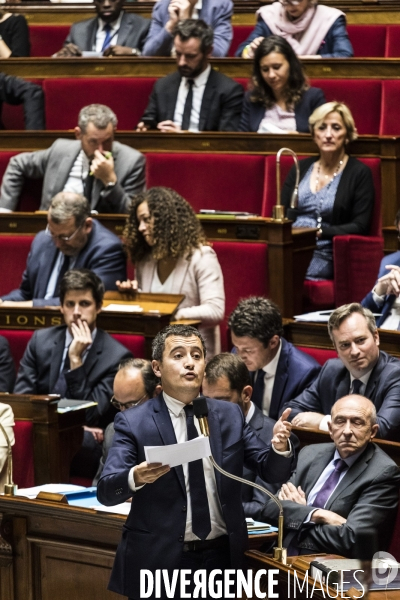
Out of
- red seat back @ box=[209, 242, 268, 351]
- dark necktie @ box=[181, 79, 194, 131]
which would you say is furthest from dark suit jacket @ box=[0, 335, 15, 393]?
dark necktie @ box=[181, 79, 194, 131]

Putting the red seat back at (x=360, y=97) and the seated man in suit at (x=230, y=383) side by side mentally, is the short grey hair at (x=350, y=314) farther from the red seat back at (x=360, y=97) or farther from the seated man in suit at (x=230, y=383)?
the red seat back at (x=360, y=97)

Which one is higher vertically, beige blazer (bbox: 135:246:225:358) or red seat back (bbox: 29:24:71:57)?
red seat back (bbox: 29:24:71:57)

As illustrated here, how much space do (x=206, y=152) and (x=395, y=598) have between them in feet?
5.29

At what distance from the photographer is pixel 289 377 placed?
1914 mm

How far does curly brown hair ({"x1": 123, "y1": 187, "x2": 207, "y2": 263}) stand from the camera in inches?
87.3

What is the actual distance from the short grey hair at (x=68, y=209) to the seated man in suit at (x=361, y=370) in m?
0.70

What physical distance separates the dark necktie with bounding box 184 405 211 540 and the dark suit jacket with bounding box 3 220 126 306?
3.41ft

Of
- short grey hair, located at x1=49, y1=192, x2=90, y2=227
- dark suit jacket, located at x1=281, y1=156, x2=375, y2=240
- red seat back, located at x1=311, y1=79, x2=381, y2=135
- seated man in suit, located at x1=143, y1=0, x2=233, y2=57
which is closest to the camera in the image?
short grey hair, located at x1=49, y1=192, x2=90, y2=227

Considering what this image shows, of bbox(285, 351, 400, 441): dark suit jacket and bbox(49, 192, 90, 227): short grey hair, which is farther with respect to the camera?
bbox(49, 192, 90, 227): short grey hair

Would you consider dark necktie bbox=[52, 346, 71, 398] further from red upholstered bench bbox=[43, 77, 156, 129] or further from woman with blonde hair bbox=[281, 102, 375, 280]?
red upholstered bench bbox=[43, 77, 156, 129]

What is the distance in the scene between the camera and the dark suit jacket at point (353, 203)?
2.40 m

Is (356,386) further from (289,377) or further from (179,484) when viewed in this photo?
(179,484)

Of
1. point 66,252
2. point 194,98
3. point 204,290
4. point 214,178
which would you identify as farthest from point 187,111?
point 204,290

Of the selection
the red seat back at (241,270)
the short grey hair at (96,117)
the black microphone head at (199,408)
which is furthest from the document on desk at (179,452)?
the short grey hair at (96,117)
